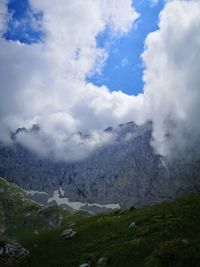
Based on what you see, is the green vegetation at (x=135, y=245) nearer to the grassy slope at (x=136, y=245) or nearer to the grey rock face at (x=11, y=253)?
the grassy slope at (x=136, y=245)

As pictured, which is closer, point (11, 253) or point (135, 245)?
point (135, 245)

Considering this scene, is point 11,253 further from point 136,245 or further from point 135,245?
point 136,245

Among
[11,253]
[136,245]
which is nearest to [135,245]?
[136,245]

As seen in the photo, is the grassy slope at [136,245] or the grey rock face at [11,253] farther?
the grey rock face at [11,253]

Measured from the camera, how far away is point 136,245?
116ft

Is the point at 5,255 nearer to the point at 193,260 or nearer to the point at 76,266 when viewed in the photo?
the point at 76,266

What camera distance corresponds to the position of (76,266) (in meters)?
35.9

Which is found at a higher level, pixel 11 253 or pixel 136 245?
pixel 11 253

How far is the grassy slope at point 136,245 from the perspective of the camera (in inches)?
1024

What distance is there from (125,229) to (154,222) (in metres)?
5.09

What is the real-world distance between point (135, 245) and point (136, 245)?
0.11 meters

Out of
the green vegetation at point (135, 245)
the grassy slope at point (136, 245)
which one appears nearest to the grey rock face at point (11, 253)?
the green vegetation at point (135, 245)

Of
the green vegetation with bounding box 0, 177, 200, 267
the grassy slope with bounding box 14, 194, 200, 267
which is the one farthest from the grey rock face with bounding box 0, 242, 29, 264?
the grassy slope with bounding box 14, 194, 200, 267

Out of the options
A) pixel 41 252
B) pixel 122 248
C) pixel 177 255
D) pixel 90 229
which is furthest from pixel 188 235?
pixel 90 229
